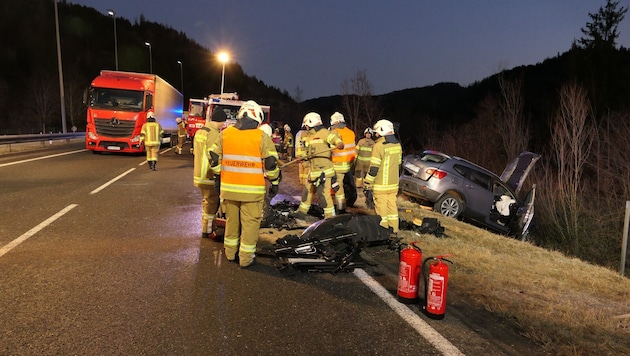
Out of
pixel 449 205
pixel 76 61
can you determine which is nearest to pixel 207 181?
pixel 449 205

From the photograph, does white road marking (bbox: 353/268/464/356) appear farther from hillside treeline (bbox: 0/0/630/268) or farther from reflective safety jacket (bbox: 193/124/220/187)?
hillside treeline (bbox: 0/0/630/268)

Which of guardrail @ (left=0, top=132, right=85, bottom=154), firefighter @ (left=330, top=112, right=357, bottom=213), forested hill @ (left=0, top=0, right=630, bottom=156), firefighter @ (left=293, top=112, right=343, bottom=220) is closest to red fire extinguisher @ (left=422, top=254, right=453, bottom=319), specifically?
firefighter @ (left=293, top=112, right=343, bottom=220)

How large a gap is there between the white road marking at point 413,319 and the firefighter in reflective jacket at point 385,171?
6.86 feet

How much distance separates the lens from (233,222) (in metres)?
4.95

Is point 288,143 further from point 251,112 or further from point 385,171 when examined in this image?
point 251,112

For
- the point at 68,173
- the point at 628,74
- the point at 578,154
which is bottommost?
the point at 68,173

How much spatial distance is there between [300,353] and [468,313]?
1690 mm

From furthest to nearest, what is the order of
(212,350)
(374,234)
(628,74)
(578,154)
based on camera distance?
(628,74)
(578,154)
(374,234)
(212,350)

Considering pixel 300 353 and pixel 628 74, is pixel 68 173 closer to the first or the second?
pixel 300 353

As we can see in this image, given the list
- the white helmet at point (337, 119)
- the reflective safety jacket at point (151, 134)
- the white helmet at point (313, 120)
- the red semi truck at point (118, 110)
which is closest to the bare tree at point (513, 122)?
the red semi truck at point (118, 110)

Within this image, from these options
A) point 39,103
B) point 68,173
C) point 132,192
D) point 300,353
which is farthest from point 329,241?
point 39,103

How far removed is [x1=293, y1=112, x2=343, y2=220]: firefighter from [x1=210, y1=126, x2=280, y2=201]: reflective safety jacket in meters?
2.70

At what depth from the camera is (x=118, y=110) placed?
17.4 metres

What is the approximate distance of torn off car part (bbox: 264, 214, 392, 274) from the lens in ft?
15.7
